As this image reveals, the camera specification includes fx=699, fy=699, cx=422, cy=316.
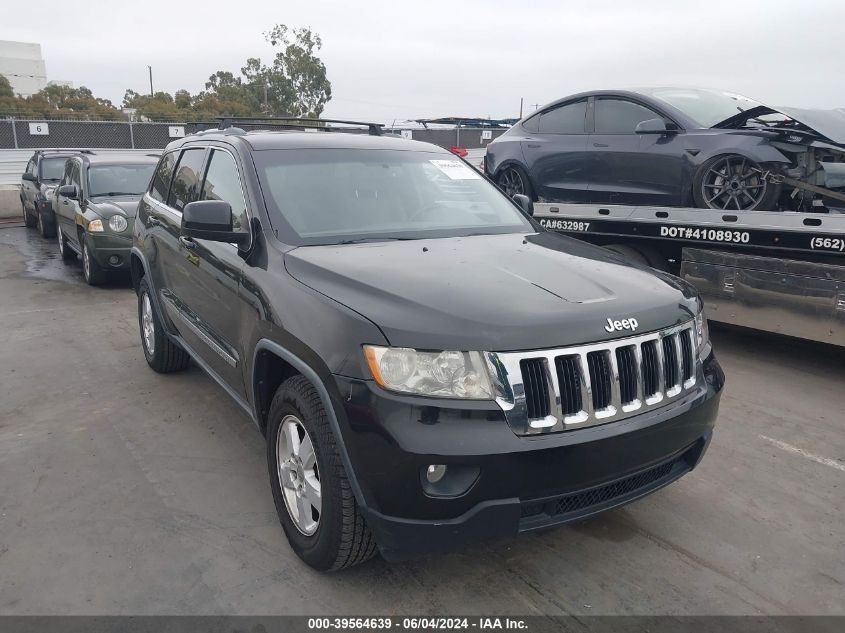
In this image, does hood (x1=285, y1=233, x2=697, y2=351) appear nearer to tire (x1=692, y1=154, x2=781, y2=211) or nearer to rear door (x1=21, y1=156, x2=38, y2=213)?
tire (x1=692, y1=154, x2=781, y2=211)

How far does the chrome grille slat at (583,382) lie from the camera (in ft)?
8.11

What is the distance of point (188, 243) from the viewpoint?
436 centimetres

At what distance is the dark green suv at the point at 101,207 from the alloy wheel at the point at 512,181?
15.4 ft

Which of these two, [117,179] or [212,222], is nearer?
[212,222]

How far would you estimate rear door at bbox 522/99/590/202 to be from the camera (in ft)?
24.4

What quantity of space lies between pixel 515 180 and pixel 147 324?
4598 mm

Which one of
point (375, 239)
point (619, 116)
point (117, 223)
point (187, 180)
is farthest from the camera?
point (117, 223)

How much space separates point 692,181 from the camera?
6.37 meters

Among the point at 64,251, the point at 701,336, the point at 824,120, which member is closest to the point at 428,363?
the point at 701,336

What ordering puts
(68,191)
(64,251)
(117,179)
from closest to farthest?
1. (68,191)
2. (117,179)
3. (64,251)

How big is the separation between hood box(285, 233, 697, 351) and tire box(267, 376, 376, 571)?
476 mm

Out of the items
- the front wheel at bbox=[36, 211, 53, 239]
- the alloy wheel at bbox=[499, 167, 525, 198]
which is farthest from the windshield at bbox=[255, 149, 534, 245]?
the front wheel at bbox=[36, 211, 53, 239]

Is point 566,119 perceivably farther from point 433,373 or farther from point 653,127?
point 433,373

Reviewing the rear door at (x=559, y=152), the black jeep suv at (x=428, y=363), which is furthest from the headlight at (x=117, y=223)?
the black jeep suv at (x=428, y=363)
